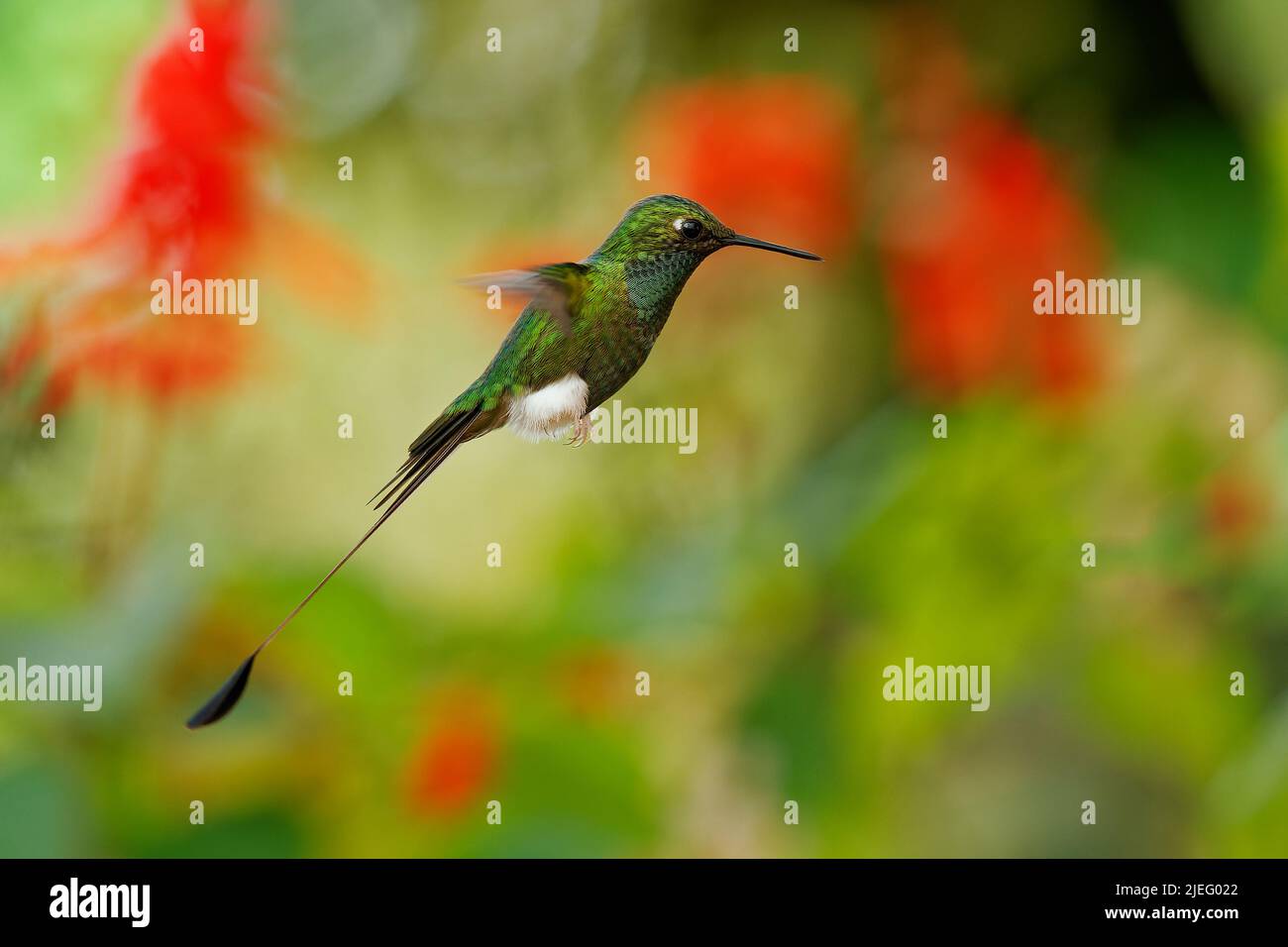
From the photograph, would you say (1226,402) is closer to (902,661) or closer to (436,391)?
(902,661)

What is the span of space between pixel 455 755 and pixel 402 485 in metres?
0.47

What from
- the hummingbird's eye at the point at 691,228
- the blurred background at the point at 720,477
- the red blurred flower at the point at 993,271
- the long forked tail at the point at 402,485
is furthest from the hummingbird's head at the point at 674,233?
the red blurred flower at the point at 993,271

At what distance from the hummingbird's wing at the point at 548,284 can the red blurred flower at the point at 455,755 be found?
41cm

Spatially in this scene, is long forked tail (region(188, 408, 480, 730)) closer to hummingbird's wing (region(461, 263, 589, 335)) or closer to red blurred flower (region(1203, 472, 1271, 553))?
hummingbird's wing (region(461, 263, 589, 335))

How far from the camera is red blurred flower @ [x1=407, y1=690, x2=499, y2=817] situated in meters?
0.82

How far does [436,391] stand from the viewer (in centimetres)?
111

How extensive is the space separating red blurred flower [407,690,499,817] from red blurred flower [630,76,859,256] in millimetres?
403

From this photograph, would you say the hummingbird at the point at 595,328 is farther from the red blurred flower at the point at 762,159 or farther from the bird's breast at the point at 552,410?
the red blurred flower at the point at 762,159

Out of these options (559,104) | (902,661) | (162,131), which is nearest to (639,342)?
(902,661)

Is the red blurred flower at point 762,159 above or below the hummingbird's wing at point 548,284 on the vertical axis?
above

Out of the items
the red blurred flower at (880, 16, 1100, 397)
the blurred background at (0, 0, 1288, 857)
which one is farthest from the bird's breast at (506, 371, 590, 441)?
the red blurred flower at (880, 16, 1100, 397)

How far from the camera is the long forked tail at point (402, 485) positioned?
1.34 feet

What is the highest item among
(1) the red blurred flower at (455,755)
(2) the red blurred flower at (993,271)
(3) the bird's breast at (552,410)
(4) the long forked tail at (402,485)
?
(2) the red blurred flower at (993,271)
